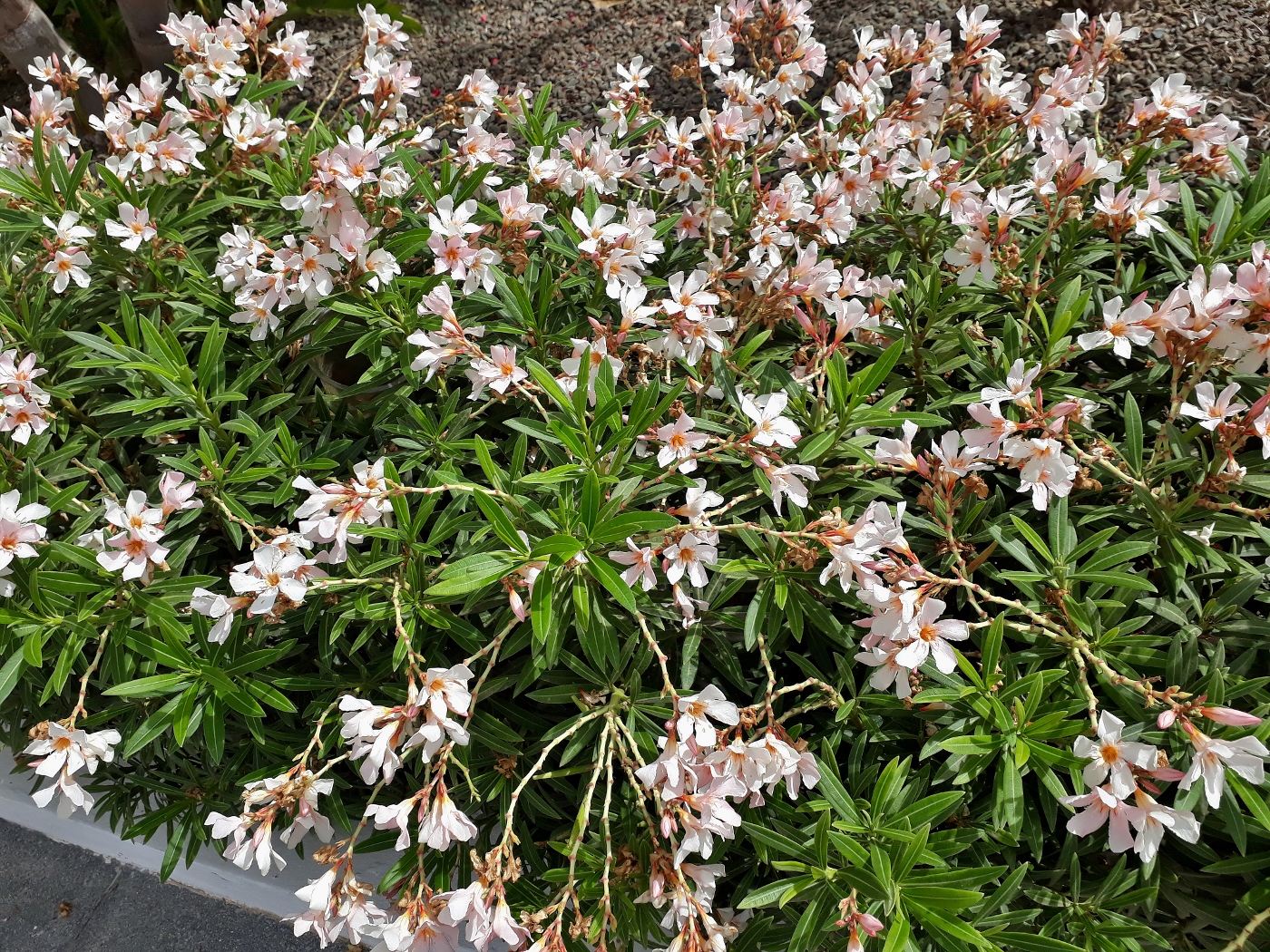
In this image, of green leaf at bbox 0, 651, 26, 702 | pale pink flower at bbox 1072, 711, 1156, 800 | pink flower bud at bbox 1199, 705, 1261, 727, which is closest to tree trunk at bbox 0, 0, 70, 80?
green leaf at bbox 0, 651, 26, 702

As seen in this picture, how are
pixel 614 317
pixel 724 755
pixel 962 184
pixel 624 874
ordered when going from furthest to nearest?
pixel 614 317
pixel 962 184
pixel 624 874
pixel 724 755

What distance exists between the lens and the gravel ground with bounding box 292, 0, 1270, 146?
333 cm

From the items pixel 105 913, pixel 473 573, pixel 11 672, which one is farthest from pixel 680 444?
pixel 105 913

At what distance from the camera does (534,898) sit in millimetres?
1794

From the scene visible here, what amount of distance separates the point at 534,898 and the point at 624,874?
0.76 feet

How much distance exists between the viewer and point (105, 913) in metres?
2.58

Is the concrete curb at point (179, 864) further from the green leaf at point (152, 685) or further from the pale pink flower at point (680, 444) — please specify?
the pale pink flower at point (680, 444)

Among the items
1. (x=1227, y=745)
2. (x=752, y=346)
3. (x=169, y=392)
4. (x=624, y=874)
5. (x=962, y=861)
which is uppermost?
(x=169, y=392)

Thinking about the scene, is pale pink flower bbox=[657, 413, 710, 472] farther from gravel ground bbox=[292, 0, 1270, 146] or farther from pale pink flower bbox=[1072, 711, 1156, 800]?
gravel ground bbox=[292, 0, 1270, 146]

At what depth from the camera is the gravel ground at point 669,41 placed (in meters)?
3.33

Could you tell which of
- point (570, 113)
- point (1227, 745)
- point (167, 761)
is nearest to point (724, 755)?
point (1227, 745)

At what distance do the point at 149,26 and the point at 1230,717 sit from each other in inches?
186

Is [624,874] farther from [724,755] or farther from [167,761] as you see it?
[167,761]

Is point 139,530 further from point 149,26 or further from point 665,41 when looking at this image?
point 665,41
